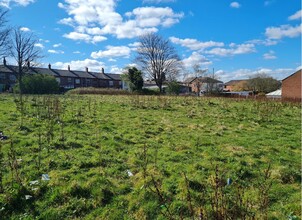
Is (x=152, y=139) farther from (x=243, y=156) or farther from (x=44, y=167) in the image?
(x=44, y=167)

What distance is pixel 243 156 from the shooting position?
21.8 feet

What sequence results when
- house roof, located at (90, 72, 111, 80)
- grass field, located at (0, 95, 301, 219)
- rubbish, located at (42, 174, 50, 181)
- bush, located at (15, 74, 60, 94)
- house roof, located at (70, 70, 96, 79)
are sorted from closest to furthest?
grass field, located at (0, 95, 301, 219) < rubbish, located at (42, 174, 50, 181) < bush, located at (15, 74, 60, 94) < house roof, located at (70, 70, 96, 79) < house roof, located at (90, 72, 111, 80)

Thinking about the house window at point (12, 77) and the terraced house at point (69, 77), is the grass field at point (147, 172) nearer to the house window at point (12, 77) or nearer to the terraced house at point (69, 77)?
the terraced house at point (69, 77)

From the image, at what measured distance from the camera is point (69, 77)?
7662 centimetres

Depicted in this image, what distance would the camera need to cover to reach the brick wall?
1674 inches

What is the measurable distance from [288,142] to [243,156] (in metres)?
2.88

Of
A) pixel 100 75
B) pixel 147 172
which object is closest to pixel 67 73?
pixel 100 75

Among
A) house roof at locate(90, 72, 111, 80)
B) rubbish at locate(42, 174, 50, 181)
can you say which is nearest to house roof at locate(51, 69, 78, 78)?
house roof at locate(90, 72, 111, 80)

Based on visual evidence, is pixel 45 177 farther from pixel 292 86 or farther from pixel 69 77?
pixel 69 77

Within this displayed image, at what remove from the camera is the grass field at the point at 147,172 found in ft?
12.9

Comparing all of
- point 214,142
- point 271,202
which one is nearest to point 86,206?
point 271,202

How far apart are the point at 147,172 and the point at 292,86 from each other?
151 ft

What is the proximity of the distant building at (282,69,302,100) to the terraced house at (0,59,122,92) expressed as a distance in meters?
51.7

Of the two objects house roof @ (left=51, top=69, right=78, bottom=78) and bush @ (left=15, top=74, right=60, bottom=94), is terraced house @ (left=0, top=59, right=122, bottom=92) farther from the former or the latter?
bush @ (left=15, top=74, right=60, bottom=94)
